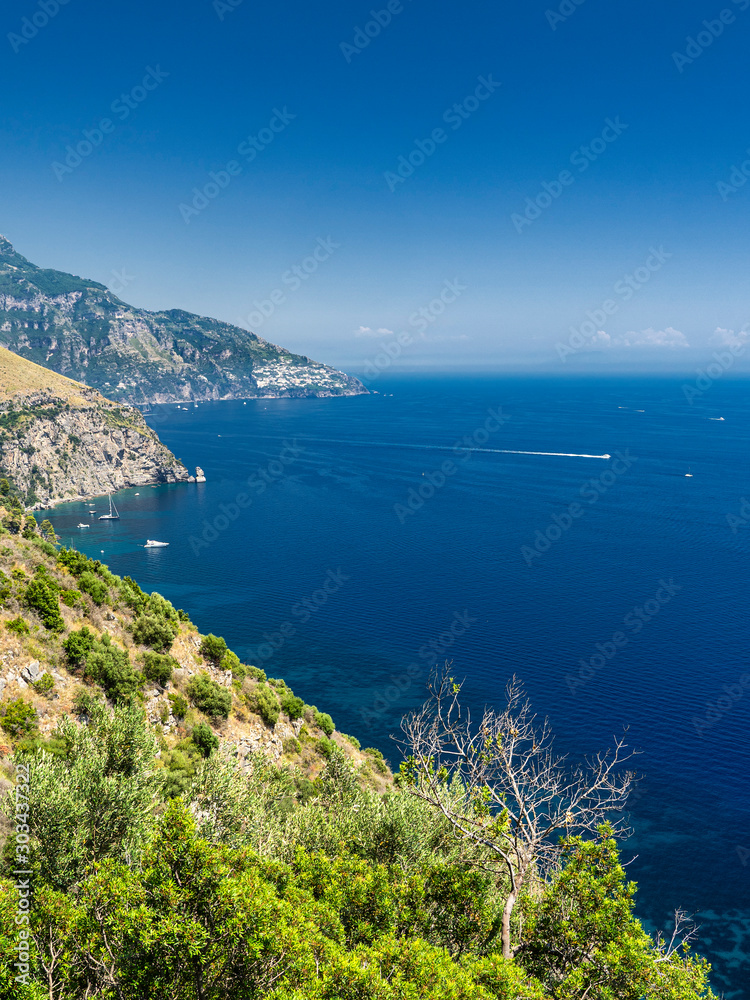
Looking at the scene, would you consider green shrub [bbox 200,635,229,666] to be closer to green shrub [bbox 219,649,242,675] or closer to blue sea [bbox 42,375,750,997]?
green shrub [bbox 219,649,242,675]

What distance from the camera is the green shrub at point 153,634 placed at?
39.6m

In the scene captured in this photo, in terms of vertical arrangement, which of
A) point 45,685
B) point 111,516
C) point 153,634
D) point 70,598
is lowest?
point 111,516

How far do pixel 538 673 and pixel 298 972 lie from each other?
63010mm

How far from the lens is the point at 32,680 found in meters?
29.4

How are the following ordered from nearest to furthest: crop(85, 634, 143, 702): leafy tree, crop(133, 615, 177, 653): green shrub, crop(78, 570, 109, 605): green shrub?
crop(85, 634, 143, 702): leafy tree < crop(78, 570, 109, 605): green shrub < crop(133, 615, 177, 653): green shrub

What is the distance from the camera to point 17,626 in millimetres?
31703

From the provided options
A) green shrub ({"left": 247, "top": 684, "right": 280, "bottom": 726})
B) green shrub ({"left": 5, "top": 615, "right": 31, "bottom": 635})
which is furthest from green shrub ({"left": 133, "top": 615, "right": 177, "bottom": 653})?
green shrub ({"left": 5, "top": 615, "right": 31, "bottom": 635})

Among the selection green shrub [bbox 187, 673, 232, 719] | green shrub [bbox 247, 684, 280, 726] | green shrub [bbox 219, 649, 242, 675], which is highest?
green shrub [bbox 187, 673, 232, 719]

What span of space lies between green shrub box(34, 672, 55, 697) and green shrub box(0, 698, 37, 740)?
1.61 metres

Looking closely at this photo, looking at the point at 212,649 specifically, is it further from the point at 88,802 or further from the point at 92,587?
the point at 88,802

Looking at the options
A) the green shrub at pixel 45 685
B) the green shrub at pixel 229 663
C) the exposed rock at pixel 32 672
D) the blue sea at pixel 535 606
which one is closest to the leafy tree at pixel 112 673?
the green shrub at pixel 45 685

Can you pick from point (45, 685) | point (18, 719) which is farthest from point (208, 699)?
point (18, 719)

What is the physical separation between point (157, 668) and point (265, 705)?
9.08 metres

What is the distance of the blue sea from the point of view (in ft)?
173
